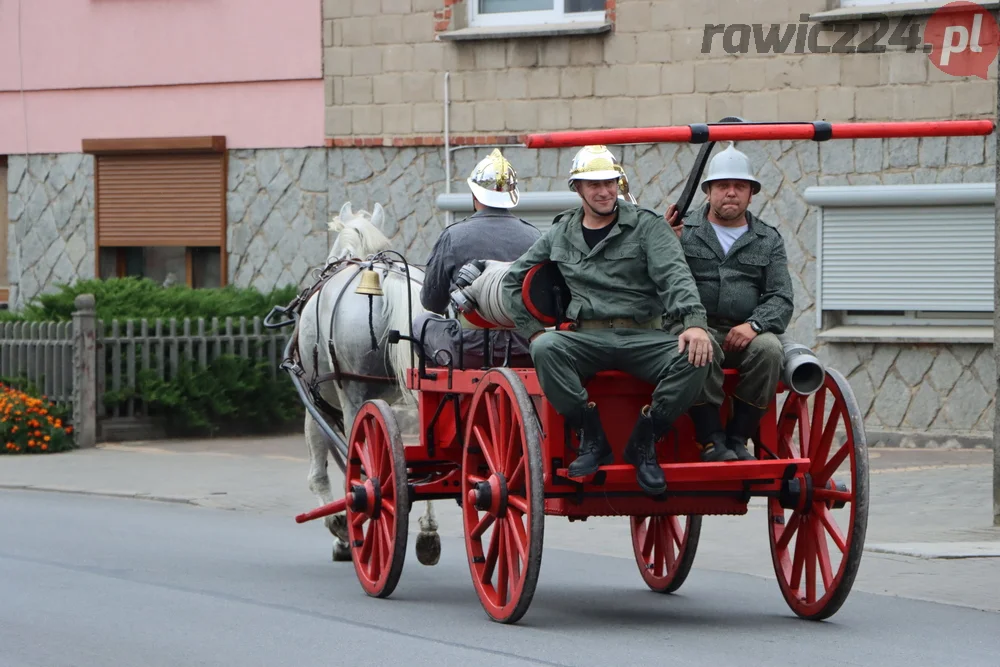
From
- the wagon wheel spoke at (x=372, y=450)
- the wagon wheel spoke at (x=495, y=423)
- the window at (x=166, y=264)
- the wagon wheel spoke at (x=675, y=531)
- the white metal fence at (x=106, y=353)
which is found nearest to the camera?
the wagon wheel spoke at (x=495, y=423)

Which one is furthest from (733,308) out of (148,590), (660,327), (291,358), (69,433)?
(69,433)

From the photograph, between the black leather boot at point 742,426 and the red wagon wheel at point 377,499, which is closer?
the black leather boot at point 742,426

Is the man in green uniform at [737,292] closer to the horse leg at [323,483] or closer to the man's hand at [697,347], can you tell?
the man's hand at [697,347]

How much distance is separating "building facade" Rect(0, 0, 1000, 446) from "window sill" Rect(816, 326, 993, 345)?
0.07 ft

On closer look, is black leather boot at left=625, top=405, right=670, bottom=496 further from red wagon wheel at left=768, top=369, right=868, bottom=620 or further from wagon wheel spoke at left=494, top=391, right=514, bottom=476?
red wagon wheel at left=768, top=369, right=868, bottom=620

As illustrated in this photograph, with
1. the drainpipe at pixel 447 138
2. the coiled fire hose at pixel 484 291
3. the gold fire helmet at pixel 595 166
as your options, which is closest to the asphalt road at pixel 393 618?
the coiled fire hose at pixel 484 291

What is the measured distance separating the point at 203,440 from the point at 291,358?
21.9 feet

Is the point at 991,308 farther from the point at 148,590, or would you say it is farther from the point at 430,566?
the point at 148,590

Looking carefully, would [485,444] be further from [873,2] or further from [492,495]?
[873,2]

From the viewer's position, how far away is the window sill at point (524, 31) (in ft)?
56.2

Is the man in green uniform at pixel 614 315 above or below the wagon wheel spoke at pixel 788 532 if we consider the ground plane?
above

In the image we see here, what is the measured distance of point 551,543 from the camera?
11109mm

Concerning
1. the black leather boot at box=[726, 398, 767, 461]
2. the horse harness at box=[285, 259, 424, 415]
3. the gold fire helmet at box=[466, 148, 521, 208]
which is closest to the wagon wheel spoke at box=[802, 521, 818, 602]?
the black leather boot at box=[726, 398, 767, 461]

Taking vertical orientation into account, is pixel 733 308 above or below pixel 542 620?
above
